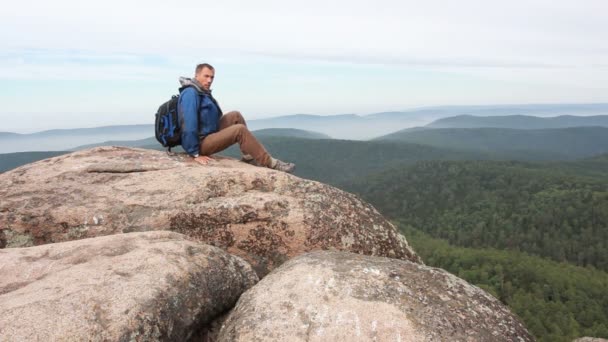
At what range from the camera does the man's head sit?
12.0 m

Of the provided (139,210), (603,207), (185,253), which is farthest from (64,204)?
(603,207)

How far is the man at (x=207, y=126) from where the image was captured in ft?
38.3

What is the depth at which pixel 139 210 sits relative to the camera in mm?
10055

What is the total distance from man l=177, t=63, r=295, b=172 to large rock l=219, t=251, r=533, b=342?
6285 mm

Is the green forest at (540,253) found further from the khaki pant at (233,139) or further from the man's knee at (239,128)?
the man's knee at (239,128)

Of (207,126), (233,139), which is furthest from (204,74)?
(233,139)

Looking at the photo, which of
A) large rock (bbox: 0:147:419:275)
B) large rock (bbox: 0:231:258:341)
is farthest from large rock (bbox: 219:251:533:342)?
large rock (bbox: 0:147:419:275)

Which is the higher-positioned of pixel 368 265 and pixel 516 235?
pixel 368 265

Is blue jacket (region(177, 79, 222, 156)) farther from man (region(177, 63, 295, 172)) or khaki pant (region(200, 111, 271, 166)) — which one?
khaki pant (region(200, 111, 271, 166))

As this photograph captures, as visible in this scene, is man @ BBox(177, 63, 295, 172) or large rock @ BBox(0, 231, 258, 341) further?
man @ BBox(177, 63, 295, 172)

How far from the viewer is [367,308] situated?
601cm

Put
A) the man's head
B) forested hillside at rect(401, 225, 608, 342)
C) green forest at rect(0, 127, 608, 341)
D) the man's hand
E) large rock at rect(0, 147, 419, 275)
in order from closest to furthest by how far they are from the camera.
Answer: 1. large rock at rect(0, 147, 419, 275)
2. the man's head
3. the man's hand
4. forested hillside at rect(401, 225, 608, 342)
5. green forest at rect(0, 127, 608, 341)

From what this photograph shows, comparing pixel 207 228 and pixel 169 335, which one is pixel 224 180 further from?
pixel 169 335

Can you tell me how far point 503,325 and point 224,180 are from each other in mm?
7383
